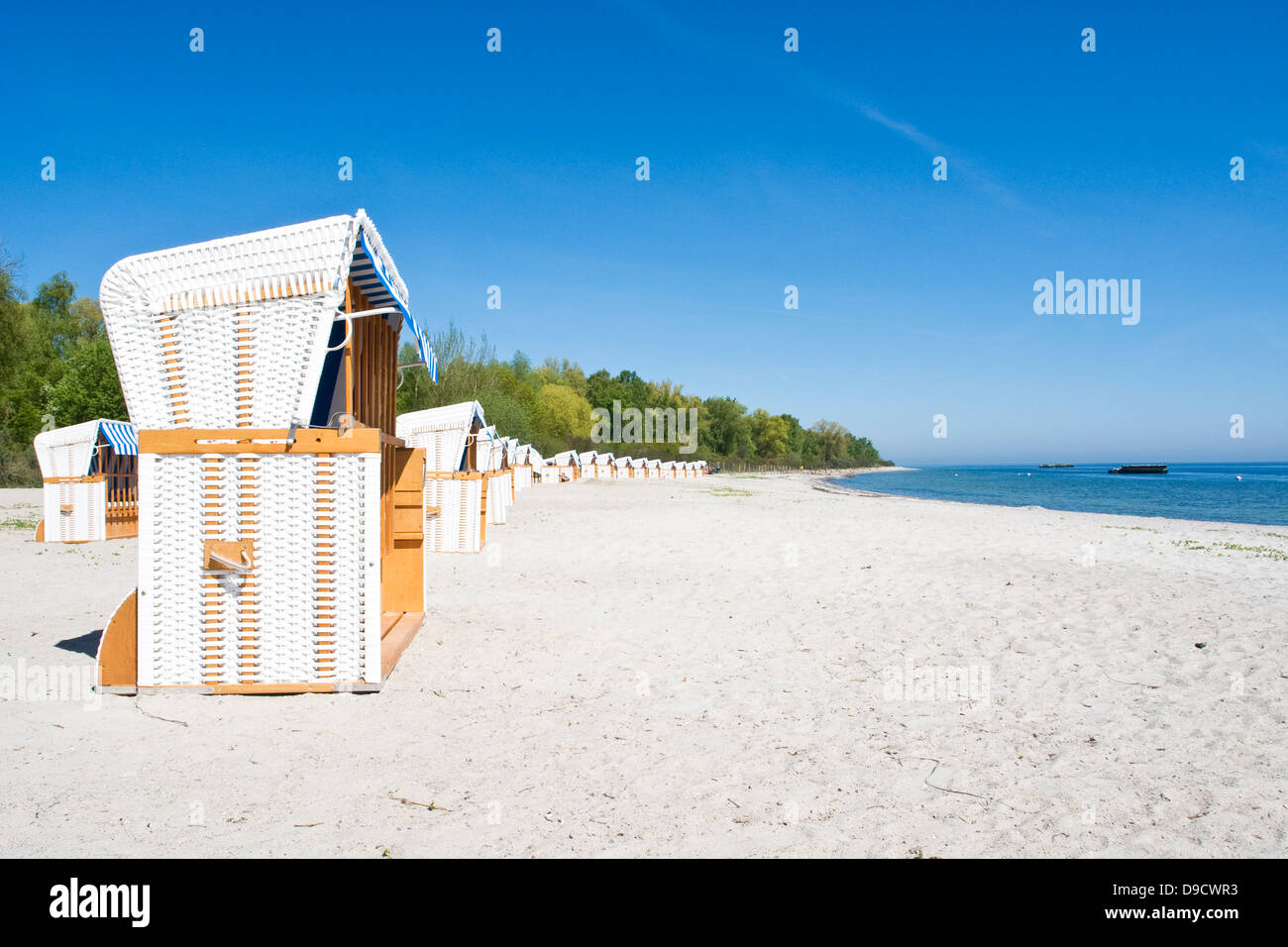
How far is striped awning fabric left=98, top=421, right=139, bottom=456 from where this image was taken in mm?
15961

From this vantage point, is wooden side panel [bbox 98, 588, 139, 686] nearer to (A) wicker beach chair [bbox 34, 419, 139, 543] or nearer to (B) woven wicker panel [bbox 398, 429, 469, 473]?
(A) wicker beach chair [bbox 34, 419, 139, 543]

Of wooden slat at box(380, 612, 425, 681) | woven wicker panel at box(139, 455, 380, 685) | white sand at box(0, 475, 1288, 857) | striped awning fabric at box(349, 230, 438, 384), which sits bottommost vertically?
white sand at box(0, 475, 1288, 857)

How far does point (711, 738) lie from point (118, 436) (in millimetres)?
17189

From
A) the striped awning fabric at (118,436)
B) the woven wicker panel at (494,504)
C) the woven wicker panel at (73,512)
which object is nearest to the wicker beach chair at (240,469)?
the woven wicker panel at (73,512)

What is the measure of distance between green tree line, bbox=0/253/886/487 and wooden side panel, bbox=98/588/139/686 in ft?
82.8

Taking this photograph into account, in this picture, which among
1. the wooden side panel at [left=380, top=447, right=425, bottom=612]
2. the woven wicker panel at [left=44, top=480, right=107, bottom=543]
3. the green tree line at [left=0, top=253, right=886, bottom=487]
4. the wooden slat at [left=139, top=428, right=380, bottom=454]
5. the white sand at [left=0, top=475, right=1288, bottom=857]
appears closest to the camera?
the white sand at [left=0, top=475, right=1288, bottom=857]

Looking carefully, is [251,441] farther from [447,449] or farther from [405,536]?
[447,449]

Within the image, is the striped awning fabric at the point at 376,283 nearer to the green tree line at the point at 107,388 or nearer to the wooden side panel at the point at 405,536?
the wooden side panel at the point at 405,536

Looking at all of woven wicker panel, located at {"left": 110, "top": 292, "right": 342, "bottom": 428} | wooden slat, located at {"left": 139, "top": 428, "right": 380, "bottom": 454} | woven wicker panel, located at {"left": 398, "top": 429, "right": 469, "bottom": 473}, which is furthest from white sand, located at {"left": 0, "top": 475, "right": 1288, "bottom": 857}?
woven wicker panel, located at {"left": 398, "top": 429, "right": 469, "bottom": 473}

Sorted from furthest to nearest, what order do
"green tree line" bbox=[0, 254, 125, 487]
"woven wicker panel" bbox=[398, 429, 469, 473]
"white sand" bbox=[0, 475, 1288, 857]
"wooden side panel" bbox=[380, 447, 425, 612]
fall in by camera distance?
"green tree line" bbox=[0, 254, 125, 487] → "woven wicker panel" bbox=[398, 429, 469, 473] → "wooden side panel" bbox=[380, 447, 425, 612] → "white sand" bbox=[0, 475, 1288, 857]

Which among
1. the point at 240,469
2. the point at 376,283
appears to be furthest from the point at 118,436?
the point at 240,469
